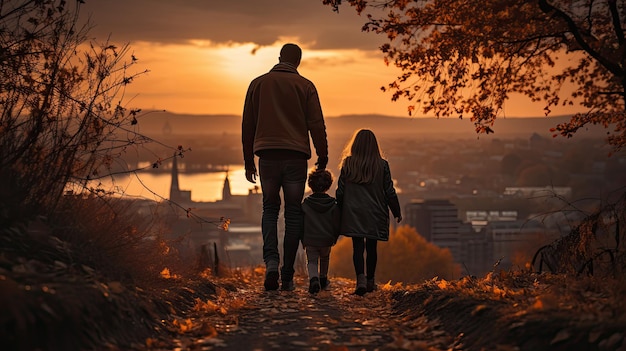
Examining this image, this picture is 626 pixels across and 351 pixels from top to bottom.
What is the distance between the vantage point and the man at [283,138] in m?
8.46

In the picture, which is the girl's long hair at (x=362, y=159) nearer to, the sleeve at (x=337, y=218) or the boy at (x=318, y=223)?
the boy at (x=318, y=223)

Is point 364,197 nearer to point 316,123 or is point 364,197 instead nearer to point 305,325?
→ point 316,123

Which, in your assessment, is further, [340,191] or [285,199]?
[340,191]

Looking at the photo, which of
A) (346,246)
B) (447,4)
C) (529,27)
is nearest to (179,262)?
(447,4)

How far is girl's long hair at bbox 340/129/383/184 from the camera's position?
8852mm

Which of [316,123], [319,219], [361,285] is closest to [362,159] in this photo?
[316,123]

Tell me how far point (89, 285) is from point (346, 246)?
8622 centimetres

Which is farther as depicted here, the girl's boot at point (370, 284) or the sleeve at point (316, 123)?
the girl's boot at point (370, 284)

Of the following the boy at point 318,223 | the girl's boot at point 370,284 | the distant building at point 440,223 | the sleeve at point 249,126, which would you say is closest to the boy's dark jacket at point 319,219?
the boy at point 318,223

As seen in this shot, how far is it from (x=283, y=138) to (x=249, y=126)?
501 millimetres

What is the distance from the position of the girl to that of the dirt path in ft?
1.96

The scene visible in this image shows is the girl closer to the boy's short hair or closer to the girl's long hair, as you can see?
the girl's long hair

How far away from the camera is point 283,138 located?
8414 mm

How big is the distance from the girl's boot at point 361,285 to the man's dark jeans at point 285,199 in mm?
772
